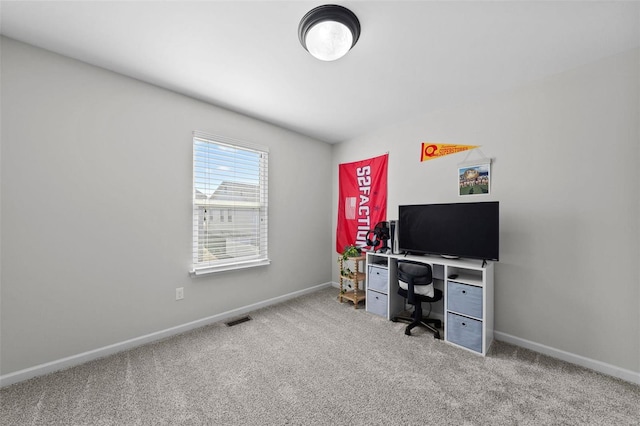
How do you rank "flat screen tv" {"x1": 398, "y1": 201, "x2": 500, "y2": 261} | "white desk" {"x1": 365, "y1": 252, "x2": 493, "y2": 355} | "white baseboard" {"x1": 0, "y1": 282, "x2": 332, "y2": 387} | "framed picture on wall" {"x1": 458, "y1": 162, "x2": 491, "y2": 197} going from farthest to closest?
1. "framed picture on wall" {"x1": 458, "y1": 162, "x2": 491, "y2": 197}
2. "flat screen tv" {"x1": 398, "y1": 201, "x2": 500, "y2": 261}
3. "white desk" {"x1": 365, "y1": 252, "x2": 493, "y2": 355}
4. "white baseboard" {"x1": 0, "y1": 282, "x2": 332, "y2": 387}

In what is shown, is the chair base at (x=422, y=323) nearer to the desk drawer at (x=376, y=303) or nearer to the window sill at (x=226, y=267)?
the desk drawer at (x=376, y=303)

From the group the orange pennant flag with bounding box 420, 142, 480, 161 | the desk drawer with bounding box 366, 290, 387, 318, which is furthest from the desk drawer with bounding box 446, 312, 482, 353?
the orange pennant flag with bounding box 420, 142, 480, 161

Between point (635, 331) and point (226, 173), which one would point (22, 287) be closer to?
point (226, 173)

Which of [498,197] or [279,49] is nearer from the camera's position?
[279,49]

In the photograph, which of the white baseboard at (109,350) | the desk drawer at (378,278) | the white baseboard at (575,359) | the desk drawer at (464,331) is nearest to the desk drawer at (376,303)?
the desk drawer at (378,278)

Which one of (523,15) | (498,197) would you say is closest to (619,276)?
(498,197)

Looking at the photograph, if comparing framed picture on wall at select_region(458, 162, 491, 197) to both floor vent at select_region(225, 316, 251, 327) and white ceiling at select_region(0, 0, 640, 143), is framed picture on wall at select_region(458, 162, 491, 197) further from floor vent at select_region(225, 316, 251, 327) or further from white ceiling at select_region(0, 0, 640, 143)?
floor vent at select_region(225, 316, 251, 327)

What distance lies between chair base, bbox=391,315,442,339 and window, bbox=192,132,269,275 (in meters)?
1.86

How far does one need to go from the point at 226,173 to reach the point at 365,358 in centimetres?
249

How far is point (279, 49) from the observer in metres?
1.86

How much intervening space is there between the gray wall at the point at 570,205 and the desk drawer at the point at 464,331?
1.69ft

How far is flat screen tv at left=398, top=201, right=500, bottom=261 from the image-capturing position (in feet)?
7.45

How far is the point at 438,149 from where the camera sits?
2.90 metres

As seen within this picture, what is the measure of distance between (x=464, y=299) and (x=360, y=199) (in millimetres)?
1960
